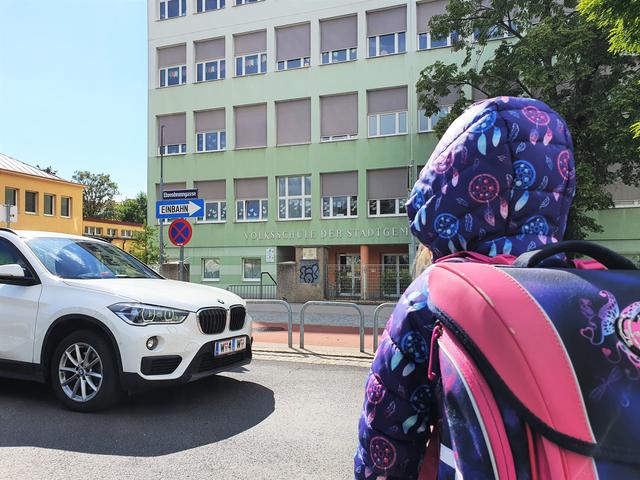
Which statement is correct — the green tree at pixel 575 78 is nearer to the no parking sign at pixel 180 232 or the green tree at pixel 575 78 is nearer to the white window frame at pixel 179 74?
the no parking sign at pixel 180 232

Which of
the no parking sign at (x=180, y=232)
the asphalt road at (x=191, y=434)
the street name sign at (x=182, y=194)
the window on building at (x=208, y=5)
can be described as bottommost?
the asphalt road at (x=191, y=434)

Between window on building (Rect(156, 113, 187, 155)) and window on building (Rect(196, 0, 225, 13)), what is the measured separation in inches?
233

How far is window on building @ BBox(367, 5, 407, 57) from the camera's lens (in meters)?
24.5

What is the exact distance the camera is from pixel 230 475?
11.5 feet

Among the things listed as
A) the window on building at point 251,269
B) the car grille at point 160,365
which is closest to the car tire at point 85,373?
the car grille at point 160,365

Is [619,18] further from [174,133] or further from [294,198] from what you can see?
[174,133]

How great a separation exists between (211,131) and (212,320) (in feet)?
79.4

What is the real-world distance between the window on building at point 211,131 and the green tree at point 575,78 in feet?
43.7

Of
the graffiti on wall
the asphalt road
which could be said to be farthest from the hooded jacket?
the graffiti on wall

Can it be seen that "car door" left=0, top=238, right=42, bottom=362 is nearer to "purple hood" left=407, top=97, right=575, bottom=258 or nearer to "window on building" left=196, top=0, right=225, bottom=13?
"purple hood" left=407, top=97, right=575, bottom=258

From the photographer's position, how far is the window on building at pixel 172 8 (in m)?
28.7

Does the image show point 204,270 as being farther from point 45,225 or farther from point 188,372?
point 188,372

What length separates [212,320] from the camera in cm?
521

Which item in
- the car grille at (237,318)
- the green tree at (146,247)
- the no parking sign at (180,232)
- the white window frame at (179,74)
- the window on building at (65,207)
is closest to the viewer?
the car grille at (237,318)
